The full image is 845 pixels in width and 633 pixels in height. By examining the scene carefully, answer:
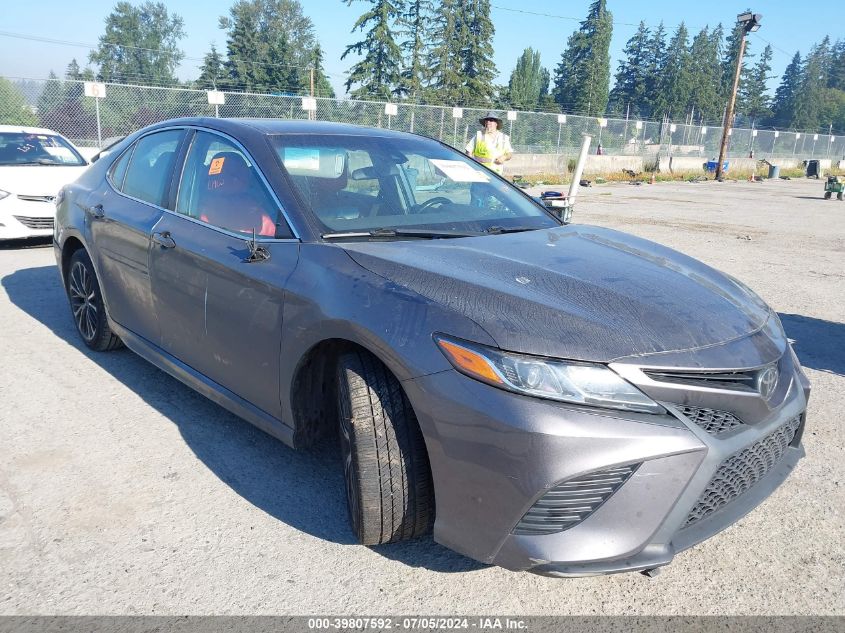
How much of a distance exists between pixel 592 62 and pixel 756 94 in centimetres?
4011

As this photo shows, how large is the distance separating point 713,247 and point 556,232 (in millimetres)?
7715

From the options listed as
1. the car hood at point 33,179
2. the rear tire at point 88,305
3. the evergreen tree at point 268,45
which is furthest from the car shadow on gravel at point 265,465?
the evergreen tree at point 268,45

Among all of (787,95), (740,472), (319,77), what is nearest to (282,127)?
(740,472)

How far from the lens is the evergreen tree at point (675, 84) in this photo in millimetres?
99250

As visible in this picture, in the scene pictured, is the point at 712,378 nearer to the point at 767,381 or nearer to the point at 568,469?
the point at 767,381

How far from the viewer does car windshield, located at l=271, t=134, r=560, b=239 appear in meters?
3.03

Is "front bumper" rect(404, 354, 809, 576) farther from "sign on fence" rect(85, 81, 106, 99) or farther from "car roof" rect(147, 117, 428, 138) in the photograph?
"sign on fence" rect(85, 81, 106, 99)

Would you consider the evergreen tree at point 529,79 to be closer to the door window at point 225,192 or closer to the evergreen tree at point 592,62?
the evergreen tree at point 592,62

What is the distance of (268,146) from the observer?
3205 millimetres

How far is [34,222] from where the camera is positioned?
8.03m

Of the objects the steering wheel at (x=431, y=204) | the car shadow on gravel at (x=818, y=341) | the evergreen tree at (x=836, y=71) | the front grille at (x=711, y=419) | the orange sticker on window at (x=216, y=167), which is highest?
the evergreen tree at (x=836, y=71)

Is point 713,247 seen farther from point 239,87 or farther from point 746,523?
point 239,87

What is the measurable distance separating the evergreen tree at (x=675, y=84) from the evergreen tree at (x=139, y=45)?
6807 centimetres

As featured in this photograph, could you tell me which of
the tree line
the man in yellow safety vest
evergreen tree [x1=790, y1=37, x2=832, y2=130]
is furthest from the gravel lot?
evergreen tree [x1=790, y1=37, x2=832, y2=130]
